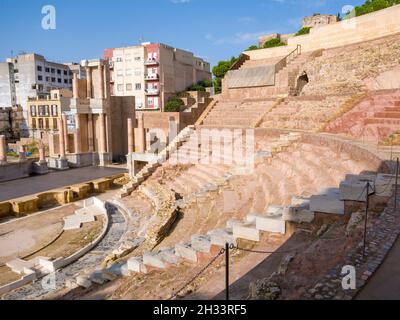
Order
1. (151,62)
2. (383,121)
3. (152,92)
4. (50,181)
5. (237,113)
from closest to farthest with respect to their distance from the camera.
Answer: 1. (383,121)
2. (50,181)
3. (237,113)
4. (151,62)
5. (152,92)

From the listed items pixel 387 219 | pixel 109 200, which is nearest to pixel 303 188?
pixel 387 219

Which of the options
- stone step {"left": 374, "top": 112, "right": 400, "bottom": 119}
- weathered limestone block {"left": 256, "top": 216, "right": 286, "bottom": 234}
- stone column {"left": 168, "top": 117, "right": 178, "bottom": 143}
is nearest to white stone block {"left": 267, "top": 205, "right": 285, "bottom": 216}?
weathered limestone block {"left": 256, "top": 216, "right": 286, "bottom": 234}

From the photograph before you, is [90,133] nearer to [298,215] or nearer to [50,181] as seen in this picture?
[50,181]

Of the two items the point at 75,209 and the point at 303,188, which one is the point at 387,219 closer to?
the point at 303,188

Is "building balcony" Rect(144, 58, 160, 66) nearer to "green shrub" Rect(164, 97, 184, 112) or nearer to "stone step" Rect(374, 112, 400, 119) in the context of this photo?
"green shrub" Rect(164, 97, 184, 112)

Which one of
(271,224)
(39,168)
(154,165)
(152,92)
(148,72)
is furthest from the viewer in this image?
(148,72)

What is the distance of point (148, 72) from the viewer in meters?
48.5

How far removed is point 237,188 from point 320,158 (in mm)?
2973

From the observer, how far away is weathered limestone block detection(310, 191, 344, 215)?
21.4ft

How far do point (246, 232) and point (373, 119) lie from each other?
8.83m

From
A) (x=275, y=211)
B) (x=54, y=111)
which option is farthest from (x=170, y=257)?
(x=54, y=111)

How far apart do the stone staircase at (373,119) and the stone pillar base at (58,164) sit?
61.9 feet

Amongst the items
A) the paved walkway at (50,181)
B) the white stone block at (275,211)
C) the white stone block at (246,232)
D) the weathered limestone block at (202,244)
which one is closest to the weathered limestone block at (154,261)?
the weathered limestone block at (202,244)

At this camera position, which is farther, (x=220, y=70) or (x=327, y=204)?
(x=220, y=70)
